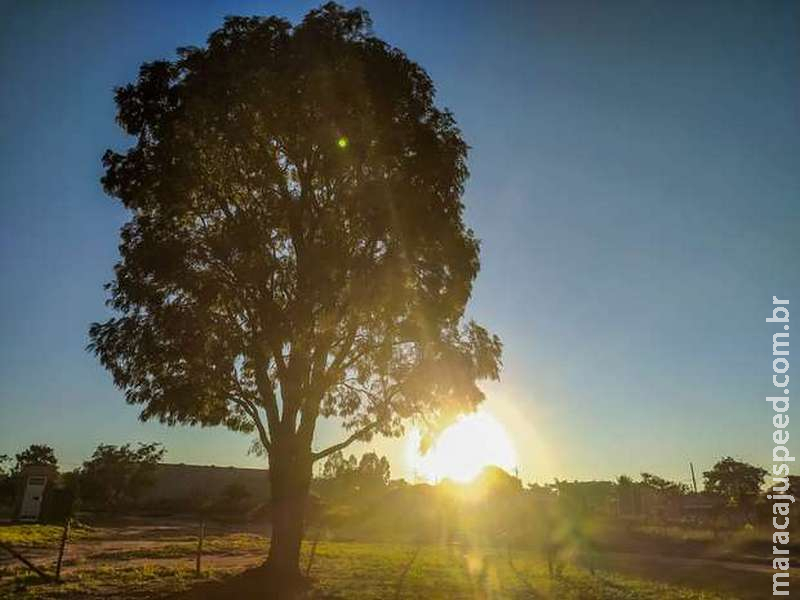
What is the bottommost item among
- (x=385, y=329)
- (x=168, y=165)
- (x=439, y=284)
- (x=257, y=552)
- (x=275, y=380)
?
(x=257, y=552)

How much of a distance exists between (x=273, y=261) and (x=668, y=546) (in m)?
32.7

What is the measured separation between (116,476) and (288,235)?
6169 cm

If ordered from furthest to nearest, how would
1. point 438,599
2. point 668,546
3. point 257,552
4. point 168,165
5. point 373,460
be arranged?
point 373,460
point 668,546
point 257,552
point 168,165
point 438,599

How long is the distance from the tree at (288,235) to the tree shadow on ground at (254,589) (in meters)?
0.64

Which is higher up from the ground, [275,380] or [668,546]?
[275,380]

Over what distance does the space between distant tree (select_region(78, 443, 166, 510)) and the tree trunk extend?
58.4 metres

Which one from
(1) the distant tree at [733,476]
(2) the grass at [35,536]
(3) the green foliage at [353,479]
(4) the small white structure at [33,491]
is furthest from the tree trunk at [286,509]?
(1) the distant tree at [733,476]

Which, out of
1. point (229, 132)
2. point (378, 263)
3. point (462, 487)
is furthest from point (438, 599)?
point (462, 487)

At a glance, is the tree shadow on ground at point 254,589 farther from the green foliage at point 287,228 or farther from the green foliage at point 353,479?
the green foliage at point 353,479

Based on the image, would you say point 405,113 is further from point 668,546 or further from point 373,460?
point 373,460

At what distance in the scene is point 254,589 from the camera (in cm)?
1645

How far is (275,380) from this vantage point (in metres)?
20.5

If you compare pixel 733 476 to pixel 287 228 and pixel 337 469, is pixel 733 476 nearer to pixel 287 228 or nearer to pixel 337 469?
pixel 337 469

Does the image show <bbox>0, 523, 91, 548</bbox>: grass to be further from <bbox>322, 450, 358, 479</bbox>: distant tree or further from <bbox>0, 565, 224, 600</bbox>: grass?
<bbox>322, 450, 358, 479</bbox>: distant tree
